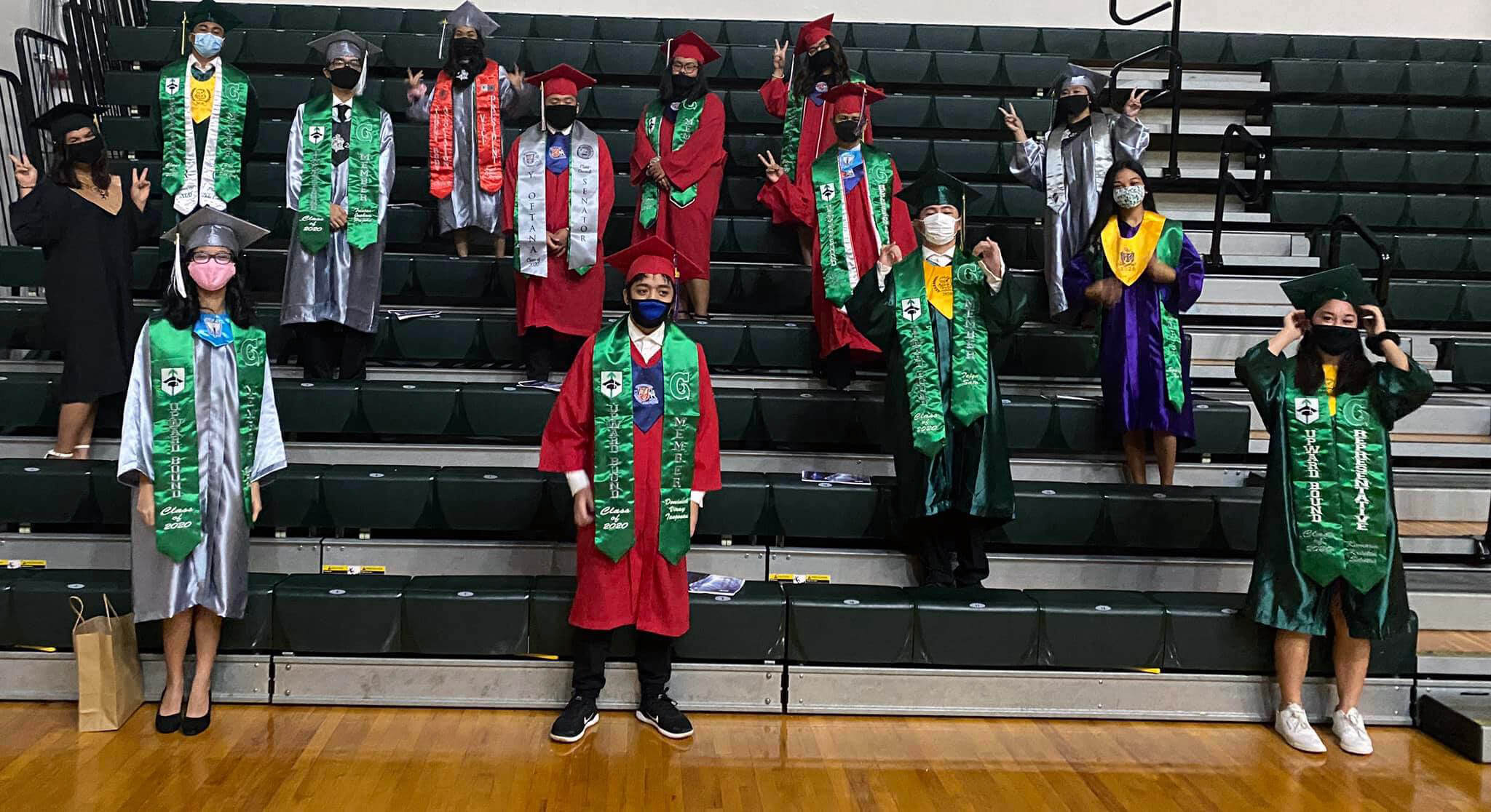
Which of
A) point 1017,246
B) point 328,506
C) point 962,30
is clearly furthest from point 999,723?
point 962,30

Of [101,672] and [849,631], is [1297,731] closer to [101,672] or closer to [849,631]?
[849,631]

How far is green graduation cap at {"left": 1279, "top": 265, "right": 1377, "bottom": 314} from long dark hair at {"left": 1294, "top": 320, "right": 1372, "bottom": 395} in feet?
0.35

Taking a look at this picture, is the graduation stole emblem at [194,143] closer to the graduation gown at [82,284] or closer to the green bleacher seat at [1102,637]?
the graduation gown at [82,284]

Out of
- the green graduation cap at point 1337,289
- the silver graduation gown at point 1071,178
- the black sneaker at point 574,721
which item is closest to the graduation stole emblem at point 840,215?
the silver graduation gown at point 1071,178

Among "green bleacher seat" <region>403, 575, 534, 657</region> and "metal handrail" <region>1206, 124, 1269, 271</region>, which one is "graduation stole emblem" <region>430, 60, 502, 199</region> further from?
"metal handrail" <region>1206, 124, 1269, 271</region>

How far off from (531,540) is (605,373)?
98 centimetres

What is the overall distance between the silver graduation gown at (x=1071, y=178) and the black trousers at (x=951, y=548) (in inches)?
62.7

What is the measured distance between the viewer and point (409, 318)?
5488 millimetres

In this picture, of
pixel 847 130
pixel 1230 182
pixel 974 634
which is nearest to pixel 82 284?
pixel 847 130

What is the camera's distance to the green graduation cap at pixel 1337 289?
12.8ft

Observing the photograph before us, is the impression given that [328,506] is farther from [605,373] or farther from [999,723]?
[999,723]

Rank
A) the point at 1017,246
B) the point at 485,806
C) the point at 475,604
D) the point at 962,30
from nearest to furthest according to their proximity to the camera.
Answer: the point at 485,806 → the point at 475,604 → the point at 1017,246 → the point at 962,30

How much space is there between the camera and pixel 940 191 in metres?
4.31

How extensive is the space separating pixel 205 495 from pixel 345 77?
7.37 ft
